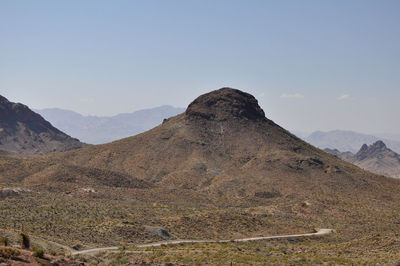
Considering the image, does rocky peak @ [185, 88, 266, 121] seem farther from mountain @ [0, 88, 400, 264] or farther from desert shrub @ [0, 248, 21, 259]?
desert shrub @ [0, 248, 21, 259]

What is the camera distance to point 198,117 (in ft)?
476

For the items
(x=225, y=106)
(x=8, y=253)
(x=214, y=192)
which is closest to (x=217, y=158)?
(x=214, y=192)

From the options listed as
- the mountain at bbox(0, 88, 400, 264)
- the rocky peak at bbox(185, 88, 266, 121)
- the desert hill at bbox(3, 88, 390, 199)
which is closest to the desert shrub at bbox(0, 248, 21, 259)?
the mountain at bbox(0, 88, 400, 264)

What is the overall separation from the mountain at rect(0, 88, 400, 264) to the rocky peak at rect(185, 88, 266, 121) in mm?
394

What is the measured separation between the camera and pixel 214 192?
10475cm

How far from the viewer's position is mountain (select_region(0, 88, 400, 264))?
5501 cm

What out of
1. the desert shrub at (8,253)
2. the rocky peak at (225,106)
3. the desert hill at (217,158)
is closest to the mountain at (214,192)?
the desert hill at (217,158)

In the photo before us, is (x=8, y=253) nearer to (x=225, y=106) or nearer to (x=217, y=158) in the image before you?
(x=217, y=158)

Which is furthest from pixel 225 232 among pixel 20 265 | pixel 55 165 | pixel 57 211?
pixel 55 165

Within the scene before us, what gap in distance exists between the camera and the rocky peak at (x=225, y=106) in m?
144

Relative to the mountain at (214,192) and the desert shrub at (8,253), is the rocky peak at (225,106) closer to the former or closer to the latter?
the mountain at (214,192)

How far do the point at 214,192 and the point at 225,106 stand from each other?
47646 mm

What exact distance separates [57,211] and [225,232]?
75.0ft

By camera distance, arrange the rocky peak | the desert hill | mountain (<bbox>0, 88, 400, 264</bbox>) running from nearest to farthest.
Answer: mountain (<bbox>0, 88, 400, 264</bbox>), the desert hill, the rocky peak
